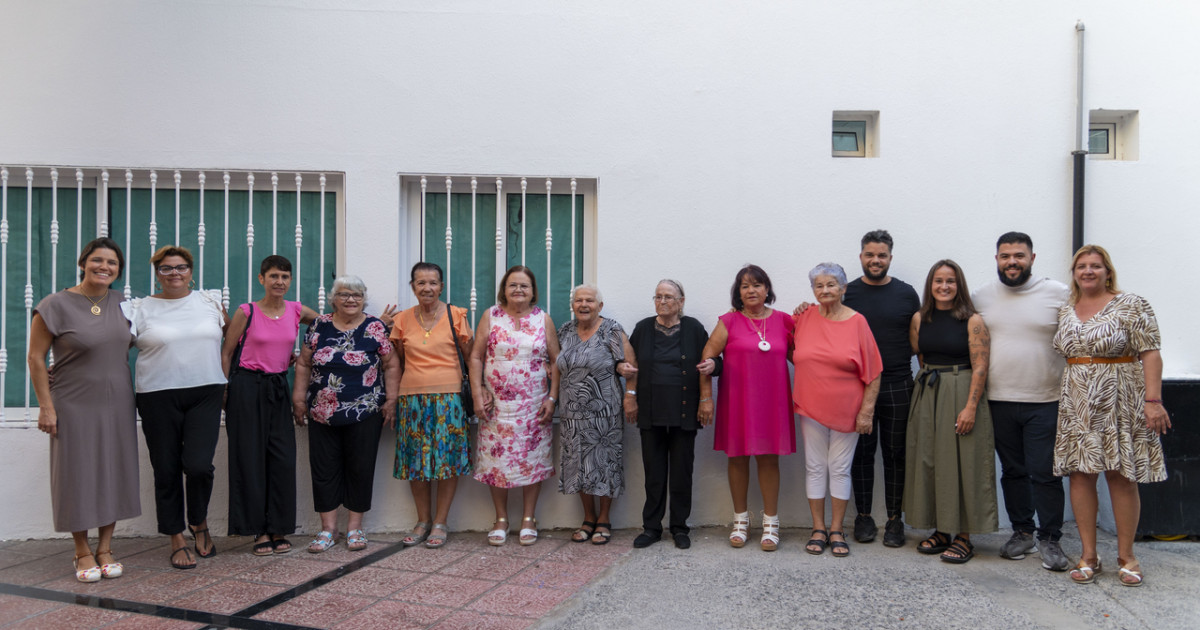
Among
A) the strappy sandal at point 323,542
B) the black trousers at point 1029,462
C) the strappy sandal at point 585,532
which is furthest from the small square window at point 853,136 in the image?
the strappy sandal at point 323,542

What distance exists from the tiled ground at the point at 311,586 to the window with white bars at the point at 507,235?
151cm

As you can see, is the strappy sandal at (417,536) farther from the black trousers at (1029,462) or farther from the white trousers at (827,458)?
the black trousers at (1029,462)

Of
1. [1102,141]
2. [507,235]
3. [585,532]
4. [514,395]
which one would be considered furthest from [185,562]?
[1102,141]

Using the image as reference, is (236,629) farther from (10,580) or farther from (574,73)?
(574,73)

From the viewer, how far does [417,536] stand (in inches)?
168

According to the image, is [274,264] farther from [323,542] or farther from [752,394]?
[752,394]

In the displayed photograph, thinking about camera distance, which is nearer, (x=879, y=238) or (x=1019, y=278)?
(x=1019, y=278)

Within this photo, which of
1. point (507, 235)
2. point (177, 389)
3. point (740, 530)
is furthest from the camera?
point (507, 235)

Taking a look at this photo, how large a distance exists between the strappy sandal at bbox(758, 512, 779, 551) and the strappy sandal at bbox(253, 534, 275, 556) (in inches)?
107

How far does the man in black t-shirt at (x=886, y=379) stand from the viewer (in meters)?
4.10

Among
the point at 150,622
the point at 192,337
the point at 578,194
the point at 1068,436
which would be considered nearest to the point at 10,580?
the point at 150,622

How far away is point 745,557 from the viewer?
396 centimetres

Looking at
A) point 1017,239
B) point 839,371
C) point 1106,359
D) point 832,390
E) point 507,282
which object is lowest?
point 832,390

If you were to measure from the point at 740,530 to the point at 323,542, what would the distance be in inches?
92.0
